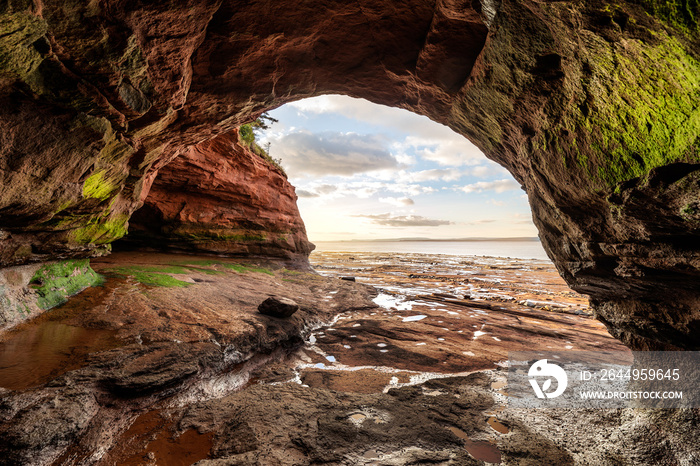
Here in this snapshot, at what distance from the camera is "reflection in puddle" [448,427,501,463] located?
10.6ft

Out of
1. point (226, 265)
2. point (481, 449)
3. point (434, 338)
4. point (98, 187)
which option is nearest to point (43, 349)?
point (98, 187)

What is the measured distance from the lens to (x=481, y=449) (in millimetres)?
3395

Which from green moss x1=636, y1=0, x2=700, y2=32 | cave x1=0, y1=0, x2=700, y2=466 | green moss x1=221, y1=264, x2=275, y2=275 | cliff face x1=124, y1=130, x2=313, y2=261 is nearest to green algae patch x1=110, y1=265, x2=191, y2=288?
cave x1=0, y1=0, x2=700, y2=466

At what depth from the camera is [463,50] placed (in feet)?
13.9

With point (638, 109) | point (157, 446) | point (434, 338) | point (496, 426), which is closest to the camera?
point (638, 109)

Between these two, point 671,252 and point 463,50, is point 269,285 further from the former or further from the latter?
point 671,252

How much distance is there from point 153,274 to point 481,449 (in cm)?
938

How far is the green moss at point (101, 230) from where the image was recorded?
6.65 meters

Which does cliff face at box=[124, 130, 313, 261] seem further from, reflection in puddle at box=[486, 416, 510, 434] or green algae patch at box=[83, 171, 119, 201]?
reflection in puddle at box=[486, 416, 510, 434]

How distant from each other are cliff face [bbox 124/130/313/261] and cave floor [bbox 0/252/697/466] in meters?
6.03

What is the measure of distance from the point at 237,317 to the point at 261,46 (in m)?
5.49

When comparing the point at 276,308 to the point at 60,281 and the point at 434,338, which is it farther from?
the point at 60,281

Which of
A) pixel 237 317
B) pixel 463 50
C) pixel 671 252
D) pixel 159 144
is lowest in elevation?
pixel 237 317

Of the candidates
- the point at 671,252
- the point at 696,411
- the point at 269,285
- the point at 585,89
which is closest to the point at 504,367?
the point at 696,411
